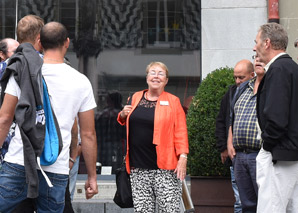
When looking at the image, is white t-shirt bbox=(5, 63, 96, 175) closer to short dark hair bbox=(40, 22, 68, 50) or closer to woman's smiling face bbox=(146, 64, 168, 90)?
short dark hair bbox=(40, 22, 68, 50)

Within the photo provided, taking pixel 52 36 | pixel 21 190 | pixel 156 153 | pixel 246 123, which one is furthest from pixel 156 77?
pixel 21 190

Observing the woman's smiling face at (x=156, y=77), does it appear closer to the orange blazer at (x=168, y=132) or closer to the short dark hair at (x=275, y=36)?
the orange blazer at (x=168, y=132)

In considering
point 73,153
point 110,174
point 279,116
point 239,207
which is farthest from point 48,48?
point 110,174

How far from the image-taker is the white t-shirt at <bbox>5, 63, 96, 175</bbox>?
14.8ft

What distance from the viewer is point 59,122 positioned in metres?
4.61

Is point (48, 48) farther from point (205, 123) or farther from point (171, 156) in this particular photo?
point (205, 123)

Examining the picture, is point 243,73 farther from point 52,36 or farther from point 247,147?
point 52,36

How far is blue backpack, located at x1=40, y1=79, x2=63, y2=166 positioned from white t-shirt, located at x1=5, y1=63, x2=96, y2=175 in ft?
0.23

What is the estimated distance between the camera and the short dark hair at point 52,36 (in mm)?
4742

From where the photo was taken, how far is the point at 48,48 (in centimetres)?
478

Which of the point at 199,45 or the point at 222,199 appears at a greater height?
the point at 199,45

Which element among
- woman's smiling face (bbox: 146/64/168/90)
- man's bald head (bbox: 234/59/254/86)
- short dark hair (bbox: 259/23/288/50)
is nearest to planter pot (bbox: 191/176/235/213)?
man's bald head (bbox: 234/59/254/86)

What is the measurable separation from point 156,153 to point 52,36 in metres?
Answer: 2.31

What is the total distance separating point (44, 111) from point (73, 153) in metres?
1.20
